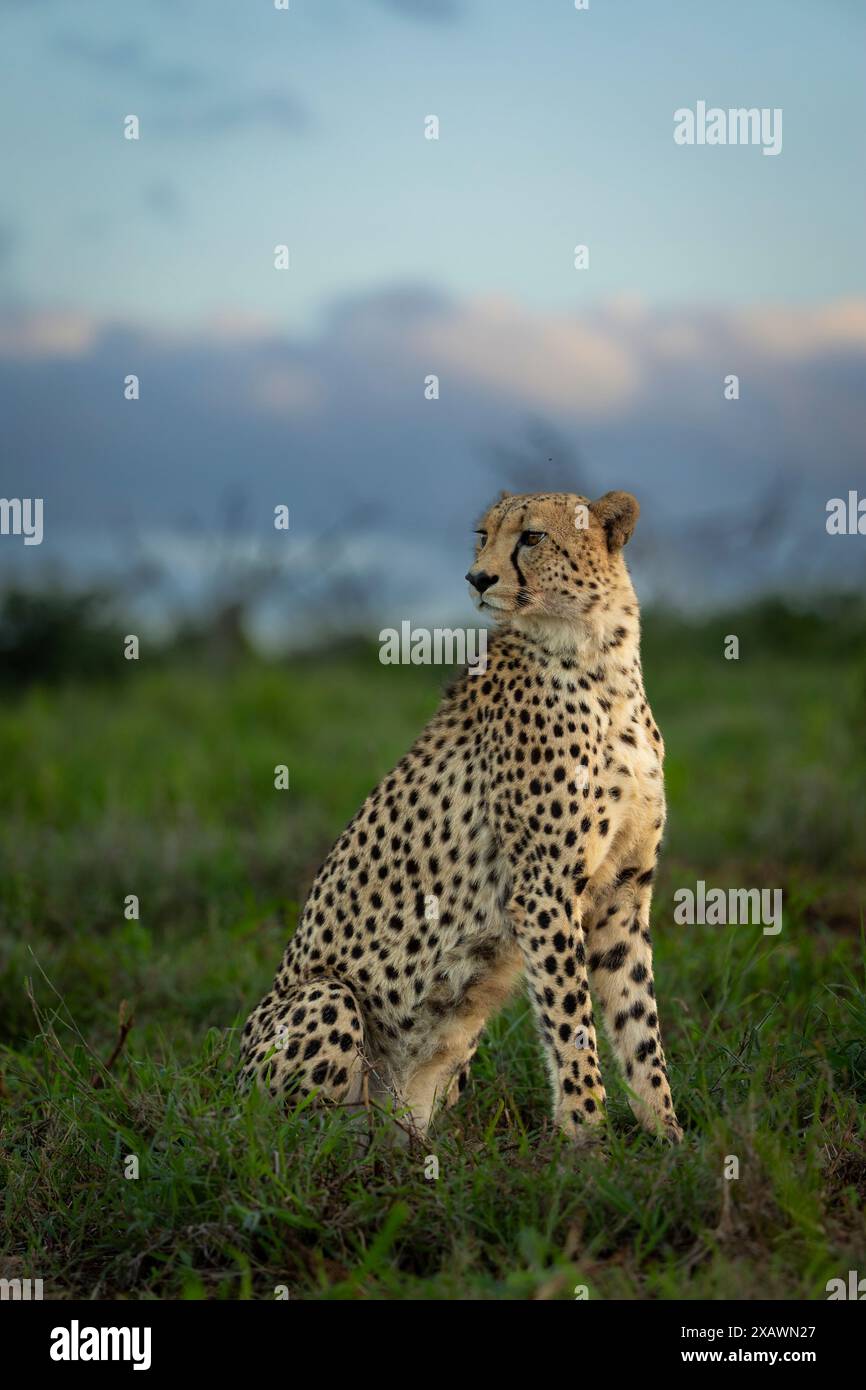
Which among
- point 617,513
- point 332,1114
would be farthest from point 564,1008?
point 617,513

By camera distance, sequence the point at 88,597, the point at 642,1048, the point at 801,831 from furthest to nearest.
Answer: the point at 88,597, the point at 801,831, the point at 642,1048

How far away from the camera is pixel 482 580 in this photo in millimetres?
3627

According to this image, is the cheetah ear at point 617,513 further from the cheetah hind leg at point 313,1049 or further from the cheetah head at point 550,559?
the cheetah hind leg at point 313,1049

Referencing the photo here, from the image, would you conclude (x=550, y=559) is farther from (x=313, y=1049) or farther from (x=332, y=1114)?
(x=332, y=1114)

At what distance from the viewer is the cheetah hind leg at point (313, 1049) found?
355 cm

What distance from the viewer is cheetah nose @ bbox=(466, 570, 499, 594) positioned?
3.62 meters

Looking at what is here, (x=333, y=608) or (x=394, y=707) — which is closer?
(x=394, y=707)

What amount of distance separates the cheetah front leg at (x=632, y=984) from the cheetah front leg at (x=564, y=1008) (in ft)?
0.58

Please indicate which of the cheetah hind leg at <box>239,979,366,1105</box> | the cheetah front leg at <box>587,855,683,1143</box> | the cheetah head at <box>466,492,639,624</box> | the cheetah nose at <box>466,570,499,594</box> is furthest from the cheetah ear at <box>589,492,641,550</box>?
the cheetah hind leg at <box>239,979,366,1105</box>

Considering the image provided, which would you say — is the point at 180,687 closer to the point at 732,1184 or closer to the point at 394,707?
the point at 394,707

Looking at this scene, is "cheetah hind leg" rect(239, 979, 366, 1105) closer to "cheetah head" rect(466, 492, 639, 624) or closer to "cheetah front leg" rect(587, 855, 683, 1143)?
"cheetah front leg" rect(587, 855, 683, 1143)

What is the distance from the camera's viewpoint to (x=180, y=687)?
1073 centimetres
